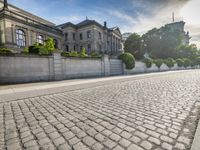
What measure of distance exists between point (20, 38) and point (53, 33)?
332 inches

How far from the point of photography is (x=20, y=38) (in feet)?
95.2

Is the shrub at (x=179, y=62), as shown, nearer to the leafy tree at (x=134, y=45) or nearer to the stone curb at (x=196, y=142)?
the leafy tree at (x=134, y=45)

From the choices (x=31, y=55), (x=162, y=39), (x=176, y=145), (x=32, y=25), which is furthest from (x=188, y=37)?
(x=176, y=145)

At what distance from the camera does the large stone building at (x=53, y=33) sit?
2659cm

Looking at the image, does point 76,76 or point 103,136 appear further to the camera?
point 76,76

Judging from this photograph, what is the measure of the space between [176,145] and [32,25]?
34.0 m

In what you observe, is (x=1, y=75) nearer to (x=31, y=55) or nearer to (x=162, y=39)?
(x=31, y=55)

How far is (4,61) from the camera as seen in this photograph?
1208cm

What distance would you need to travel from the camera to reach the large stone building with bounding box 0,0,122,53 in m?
26.6

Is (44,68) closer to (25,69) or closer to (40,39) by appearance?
(25,69)

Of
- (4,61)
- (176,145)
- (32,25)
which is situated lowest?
(176,145)

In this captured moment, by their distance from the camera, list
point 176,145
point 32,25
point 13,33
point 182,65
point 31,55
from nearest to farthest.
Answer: point 176,145, point 31,55, point 13,33, point 32,25, point 182,65

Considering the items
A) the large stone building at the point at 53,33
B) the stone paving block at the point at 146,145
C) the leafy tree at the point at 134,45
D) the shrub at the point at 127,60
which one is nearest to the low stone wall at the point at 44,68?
the shrub at the point at 127,60

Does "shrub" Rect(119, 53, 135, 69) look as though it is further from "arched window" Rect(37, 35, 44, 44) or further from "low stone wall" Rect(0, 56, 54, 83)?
"arched window" Rect(37, 35, 44, 44)
